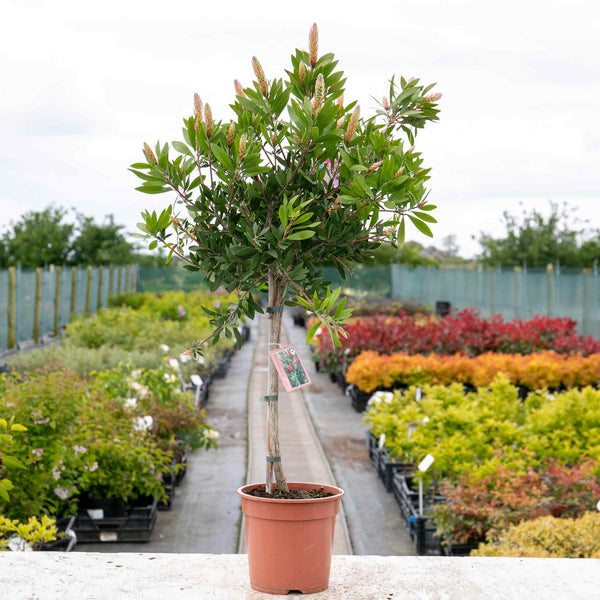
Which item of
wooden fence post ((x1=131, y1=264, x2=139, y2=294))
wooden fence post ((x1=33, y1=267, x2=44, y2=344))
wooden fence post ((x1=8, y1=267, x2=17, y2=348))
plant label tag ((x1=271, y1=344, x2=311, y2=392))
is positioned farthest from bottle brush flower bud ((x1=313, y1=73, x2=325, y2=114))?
wooden fence post ((x1=131, y1=264, x2=139, y2=294))

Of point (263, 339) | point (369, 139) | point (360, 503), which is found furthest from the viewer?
point (263, 339)

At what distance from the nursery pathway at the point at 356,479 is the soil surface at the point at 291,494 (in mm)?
2842

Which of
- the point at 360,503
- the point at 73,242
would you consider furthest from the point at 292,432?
the point at 73,242

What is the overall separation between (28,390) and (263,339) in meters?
16.9

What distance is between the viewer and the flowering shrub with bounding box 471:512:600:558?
12.8 feet

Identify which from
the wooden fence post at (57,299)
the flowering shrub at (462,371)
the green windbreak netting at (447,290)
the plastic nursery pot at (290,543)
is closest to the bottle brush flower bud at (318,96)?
the plastic nursery pot at (290,543)

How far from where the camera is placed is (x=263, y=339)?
70.6 feet

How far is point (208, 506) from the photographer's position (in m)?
6.57

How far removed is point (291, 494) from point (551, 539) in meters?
1.75

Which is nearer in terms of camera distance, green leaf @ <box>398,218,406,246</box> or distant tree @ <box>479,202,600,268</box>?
green leaf @ <box>398,218,406,246</box>

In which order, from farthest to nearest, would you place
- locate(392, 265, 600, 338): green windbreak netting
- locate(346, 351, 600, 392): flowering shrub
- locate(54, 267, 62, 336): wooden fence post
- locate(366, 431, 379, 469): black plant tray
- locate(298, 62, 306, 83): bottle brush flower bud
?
1. locate(54, 267, 62, 336): wooden fence post
2. locate(392, 265, 600, 338): green windbreak netting
3. locate(346, 351, 600, 392): flowering shrub
4. locate(366, 431, 379, 469): black plant tray
5. locate(298, 62, 306, 83): bottle brush flower bud

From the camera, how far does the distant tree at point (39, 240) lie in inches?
1398

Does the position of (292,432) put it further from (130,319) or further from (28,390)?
(130,319)

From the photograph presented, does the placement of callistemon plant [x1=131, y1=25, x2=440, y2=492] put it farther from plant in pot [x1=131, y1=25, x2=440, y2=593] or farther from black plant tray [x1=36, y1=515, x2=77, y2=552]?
black plant tray [x1=36, y1=515, x2=77, y2=552]
